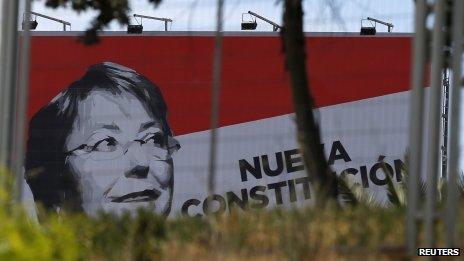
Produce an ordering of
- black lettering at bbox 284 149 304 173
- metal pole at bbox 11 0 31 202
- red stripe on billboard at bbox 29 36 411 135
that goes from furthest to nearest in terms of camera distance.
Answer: red stripe on billboard at bbox 29 36 411 135 < black lettering at bbox 284 149 304 173 < metal pole at bbox 11 0 31 202

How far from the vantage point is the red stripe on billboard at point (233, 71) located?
18578 millimetres

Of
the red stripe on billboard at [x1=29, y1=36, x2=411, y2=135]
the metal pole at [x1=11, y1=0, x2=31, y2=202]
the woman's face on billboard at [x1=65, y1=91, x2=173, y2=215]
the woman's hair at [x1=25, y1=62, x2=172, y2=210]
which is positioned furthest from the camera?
the woman's hair at [x1=25, y1=62, x2=172, y2=210]

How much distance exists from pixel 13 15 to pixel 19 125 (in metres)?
0.85

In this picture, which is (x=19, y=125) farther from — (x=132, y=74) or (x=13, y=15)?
(x=132, y=74)

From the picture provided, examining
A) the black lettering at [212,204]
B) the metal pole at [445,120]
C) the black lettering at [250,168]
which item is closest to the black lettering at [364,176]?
the black lettering at [250,168]

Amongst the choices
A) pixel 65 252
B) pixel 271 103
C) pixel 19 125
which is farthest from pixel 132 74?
pixel 65 252

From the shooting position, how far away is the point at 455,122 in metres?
6.08

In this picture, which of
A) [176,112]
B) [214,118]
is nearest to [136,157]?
[176,112]

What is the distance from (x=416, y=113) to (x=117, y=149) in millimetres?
14004

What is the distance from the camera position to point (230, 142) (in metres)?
17.7

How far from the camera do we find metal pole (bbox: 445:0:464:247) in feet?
19.4

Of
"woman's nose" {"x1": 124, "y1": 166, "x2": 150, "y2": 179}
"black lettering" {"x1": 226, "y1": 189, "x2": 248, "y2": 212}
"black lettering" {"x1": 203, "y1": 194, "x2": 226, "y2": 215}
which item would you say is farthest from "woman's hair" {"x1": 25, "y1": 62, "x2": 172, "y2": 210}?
"black lettering" {"x1": 203, "y1": 194, "x2": 226, "y2": 215}

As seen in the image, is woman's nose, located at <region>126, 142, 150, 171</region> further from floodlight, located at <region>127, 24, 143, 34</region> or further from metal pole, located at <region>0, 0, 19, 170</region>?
metal pole, located at <region>0, 0, 19, 170</region>

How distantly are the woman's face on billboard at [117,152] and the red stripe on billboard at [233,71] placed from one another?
69cm
